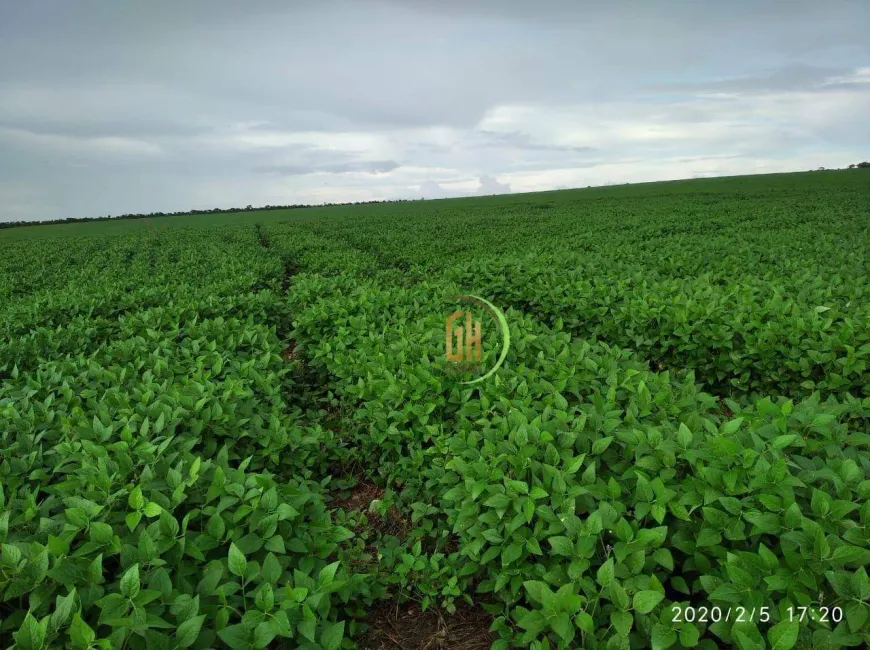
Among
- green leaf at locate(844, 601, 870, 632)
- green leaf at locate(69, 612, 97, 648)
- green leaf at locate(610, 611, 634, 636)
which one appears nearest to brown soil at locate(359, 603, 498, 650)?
green leaf at locate(610, 611, 634, 636)

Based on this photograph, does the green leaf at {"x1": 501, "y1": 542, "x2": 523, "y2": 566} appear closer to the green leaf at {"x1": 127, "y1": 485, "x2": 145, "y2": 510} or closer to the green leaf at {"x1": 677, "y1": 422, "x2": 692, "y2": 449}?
the green leaf at {"x1": 677, "y1": 422, "x2": 692, "y2": 449}

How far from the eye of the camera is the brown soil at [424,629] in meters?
2.79

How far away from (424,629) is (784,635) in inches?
76.3

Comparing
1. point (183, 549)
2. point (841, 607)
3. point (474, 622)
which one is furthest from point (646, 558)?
point (183, 549)

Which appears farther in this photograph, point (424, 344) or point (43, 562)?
point (424, 344)

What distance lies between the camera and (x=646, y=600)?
1938 millimetres

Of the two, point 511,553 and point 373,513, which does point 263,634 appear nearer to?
point 511,553

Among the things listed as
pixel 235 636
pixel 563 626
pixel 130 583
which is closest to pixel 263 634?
pixel 235 636

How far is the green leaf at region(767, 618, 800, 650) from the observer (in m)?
1.72

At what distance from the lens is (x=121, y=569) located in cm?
214

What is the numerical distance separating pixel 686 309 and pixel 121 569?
609 centimetres

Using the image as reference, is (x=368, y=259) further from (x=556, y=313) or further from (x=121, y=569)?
(x=121, y=569)

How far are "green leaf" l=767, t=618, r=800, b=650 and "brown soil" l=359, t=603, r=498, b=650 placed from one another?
151 centimetres

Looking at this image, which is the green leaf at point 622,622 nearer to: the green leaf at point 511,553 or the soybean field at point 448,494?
the soybean field at point 448,494
